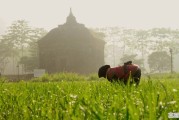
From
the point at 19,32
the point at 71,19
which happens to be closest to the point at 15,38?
the point at 19,32

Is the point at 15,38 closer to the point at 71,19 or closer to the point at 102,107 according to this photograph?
the point at 71,19

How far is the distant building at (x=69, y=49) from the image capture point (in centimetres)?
4425

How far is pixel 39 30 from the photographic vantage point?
73.6 m

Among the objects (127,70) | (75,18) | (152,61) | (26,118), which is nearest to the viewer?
(26,118)

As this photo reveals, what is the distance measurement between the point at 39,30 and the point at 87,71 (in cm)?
3046

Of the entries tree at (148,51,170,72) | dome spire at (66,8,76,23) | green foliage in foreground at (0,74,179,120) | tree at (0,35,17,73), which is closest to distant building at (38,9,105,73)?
dome spire at (66,8,76,23)

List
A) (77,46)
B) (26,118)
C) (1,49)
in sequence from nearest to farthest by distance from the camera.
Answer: (26,118), (77,46), (1,49)

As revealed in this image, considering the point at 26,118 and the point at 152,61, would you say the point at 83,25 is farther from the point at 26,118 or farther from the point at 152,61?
the point at 26,118

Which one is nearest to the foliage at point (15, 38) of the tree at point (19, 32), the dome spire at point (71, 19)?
the tree at point (19, 32)

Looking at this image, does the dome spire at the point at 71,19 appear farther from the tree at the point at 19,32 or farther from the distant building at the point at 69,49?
the tree at the point at 19,32

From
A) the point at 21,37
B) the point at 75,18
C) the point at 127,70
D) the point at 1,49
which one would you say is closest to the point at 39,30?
the point at 21,37

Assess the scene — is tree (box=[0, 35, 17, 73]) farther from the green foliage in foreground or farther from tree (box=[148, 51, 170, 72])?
the green foliage in foreground

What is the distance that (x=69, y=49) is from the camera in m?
44.3

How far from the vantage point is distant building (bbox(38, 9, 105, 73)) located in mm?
44250
